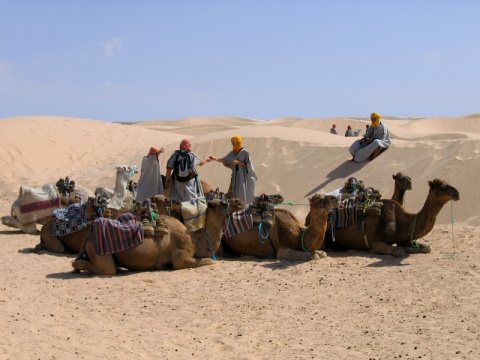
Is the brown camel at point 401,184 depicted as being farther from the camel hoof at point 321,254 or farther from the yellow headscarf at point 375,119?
the yellow headscarf at point 375,119

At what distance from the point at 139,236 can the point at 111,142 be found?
66.0 ft

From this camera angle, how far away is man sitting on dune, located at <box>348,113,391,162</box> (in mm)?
15930

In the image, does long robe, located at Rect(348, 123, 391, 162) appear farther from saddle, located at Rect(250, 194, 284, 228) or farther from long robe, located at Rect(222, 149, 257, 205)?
saddle, located at Rect(250, 194, 284, 228)

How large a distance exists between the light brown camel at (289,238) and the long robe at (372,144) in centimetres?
618

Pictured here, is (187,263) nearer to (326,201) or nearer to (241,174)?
(326,201)

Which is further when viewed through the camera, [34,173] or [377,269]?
[34,173]

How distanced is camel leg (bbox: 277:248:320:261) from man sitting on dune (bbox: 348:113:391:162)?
646 cm

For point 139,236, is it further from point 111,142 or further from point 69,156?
point 111,142

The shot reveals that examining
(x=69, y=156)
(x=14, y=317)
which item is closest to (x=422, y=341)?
(x=14, y=317)

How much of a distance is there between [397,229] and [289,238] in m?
1.54

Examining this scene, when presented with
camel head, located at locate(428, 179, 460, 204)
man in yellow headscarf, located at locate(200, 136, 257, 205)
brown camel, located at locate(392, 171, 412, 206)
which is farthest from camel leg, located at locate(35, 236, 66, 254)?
camel head, located at locate(428, 179, 460, 204)

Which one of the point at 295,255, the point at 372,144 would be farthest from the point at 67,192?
the point at 372,144

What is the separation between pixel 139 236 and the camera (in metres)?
8.95

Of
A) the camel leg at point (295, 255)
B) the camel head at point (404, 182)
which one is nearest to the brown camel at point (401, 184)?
the camel head at point (404, 182)
